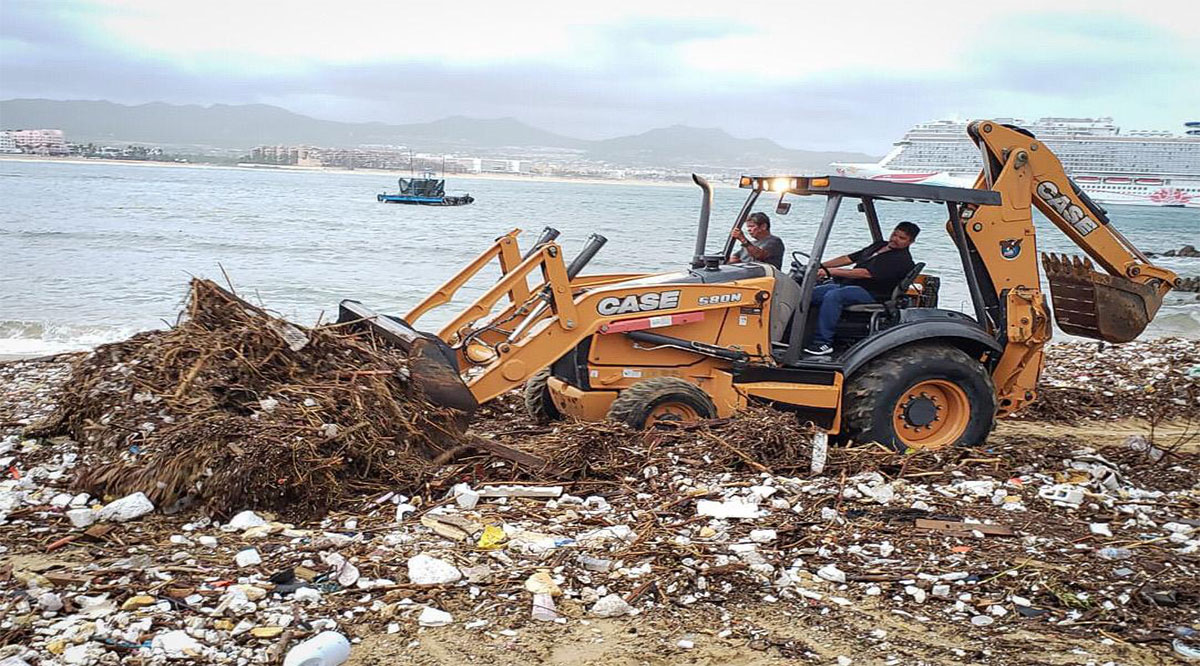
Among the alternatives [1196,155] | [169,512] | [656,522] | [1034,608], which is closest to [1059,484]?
[1034,608]

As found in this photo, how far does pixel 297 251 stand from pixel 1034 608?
27.4m

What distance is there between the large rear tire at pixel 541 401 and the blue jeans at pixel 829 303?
79.1 inches

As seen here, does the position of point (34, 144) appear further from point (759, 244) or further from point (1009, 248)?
point (1009, 248)

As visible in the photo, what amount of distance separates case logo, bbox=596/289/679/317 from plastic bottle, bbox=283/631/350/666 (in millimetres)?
3497

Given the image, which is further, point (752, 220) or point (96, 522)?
point (752, 220)

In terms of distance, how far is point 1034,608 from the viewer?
4.47 meters

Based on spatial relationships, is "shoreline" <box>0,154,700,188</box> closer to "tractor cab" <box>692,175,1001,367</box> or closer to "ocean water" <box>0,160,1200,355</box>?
"ocean water" <box>0,160,1200,355</box>

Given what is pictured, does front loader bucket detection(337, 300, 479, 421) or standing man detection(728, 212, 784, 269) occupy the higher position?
standing man detection(728, 212, 784, 269)

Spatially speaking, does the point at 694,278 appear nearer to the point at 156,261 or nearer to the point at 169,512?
the point at 169,512

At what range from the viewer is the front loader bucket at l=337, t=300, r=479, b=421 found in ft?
21.1

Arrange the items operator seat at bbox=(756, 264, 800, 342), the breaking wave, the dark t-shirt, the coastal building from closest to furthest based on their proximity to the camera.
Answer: operator seat at bbox=(756, 264, 800, 342) < the dark t-shirt < the breaking wave < the coastal building

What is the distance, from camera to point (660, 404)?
6.82 meters

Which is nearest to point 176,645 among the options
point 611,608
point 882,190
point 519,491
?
point 611,608

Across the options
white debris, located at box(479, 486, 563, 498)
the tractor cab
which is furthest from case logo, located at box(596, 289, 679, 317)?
white debris, located at box(479, 486, 563, 498)
